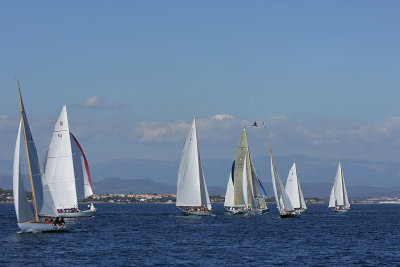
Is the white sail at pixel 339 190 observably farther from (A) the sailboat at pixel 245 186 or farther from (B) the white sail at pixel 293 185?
(A) the sailboat at pixel 245 186

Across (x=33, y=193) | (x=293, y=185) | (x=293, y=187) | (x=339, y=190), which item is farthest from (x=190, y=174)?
(x=339, y=190)

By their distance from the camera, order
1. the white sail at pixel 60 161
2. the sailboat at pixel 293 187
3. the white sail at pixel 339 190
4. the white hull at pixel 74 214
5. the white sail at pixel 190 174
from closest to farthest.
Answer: the white sail at pixel 60 161, the white hull at pixel 74 214, the white sail at pixel 190 174, the sailboat at pixel 293 187, the white sail at pixel 339 190

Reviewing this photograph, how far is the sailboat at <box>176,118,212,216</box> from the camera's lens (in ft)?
352

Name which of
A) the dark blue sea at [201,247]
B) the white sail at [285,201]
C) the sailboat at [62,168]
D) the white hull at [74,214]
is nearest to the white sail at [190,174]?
the white sail at [285,201]

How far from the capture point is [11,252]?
5922cm

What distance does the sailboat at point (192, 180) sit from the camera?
107 meters

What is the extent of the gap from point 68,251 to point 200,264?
527 inches

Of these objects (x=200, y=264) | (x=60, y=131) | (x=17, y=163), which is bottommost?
(x=200, y=264)

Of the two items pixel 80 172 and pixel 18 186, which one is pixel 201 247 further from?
pixel 80 172

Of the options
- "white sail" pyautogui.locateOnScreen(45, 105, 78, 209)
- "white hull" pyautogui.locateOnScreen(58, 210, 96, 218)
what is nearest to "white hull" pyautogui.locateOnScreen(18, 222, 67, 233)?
"white sail" pyautogui.locateOnScreen(45, 105, 78, 209)

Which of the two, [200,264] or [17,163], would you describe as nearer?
[200,264]

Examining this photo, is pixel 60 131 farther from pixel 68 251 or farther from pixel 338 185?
pixel 338 185

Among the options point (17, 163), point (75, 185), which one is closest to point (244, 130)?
point (75, 185)

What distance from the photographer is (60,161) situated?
328ft
